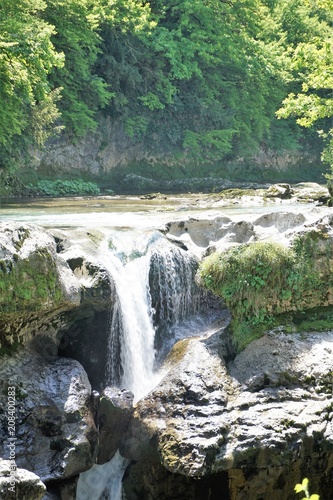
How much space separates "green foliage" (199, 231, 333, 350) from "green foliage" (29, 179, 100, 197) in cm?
1617

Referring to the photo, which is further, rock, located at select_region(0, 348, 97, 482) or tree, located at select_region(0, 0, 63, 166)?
tree, located at select_region(0, 0, 63, 166)

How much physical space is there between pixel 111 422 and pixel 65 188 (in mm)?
18817

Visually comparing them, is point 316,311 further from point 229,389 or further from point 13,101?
point 13,101

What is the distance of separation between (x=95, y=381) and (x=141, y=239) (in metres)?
2.82

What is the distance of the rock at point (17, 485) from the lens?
5.54m

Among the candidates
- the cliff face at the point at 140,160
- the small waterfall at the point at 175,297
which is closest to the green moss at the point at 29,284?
the small waterfall at the point at 175,297

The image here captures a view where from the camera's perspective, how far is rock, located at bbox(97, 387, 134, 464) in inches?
313

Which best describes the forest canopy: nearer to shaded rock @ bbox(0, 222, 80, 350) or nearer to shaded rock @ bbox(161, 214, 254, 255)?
shaded rock @ bbox(161, 214, 254, 255)

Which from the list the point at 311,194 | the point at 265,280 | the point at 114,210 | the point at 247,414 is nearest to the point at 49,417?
the point at 247,414

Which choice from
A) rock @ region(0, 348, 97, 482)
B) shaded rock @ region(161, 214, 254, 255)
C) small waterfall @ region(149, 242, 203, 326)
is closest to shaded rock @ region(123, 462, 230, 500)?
rock @ region(0, 348, 97, 482)

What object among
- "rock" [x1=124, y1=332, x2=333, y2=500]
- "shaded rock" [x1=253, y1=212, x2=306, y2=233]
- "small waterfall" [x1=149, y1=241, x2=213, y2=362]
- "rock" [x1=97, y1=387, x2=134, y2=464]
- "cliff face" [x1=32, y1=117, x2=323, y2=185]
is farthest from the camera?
"cliff face" [x1=32, y1=117, x2=323, y2=185]

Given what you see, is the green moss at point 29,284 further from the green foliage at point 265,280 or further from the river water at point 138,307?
the green foliage at point 265,280

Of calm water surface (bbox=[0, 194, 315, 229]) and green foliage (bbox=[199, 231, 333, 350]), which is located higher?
calm water surface (bbox=[0, 194, 315, 229])

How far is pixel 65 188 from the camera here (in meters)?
26.0
